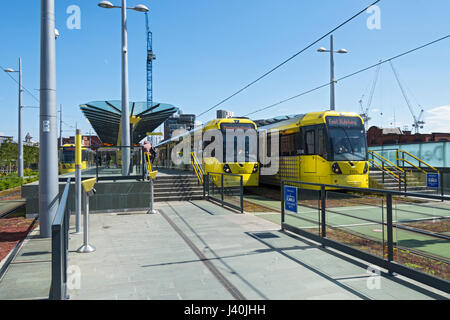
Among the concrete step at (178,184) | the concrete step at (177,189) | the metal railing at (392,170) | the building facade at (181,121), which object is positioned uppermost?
the building facade at (181,121)

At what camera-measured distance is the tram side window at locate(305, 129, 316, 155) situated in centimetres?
1431

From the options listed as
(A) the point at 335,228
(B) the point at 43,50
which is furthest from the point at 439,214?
(B) the point at 43,50

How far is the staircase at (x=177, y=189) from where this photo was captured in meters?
14.1

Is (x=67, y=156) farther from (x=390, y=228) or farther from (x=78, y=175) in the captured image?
(x=390, y=228)

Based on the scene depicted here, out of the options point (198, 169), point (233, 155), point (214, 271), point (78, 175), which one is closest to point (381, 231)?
point (214, 271)

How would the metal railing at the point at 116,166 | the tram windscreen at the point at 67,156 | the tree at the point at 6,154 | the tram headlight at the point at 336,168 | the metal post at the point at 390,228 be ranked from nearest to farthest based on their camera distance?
the metal post at the point at 390,228, the metal railing at the point at 116,166, the tram headlight at the point at 336,168, the tram windscreen at the point at 67,156, the tree at the point at 6,154

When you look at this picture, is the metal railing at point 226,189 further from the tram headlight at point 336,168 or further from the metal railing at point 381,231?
the tram headlight at point 336,168

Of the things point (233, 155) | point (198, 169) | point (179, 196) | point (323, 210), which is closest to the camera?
point (323, 210)

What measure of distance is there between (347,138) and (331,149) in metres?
0.95

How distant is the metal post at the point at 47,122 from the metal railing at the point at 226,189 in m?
5.51

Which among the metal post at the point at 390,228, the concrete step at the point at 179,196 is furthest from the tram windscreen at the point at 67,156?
the metal post at the point at 390,228

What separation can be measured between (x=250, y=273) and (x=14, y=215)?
30.6 ft

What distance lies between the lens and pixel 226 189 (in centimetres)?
1247
